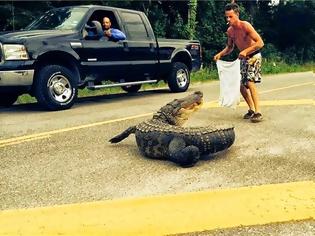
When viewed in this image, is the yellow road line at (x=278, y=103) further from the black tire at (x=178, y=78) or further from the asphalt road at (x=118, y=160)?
the black tire at (x=178, y=78)

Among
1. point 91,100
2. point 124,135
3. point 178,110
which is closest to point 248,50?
point 178,110

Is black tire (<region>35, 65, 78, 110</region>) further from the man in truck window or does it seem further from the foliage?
the foliage

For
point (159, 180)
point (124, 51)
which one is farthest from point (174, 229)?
point (124, 51)

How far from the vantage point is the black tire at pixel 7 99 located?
8945mm

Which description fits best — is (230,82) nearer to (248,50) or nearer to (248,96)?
(248,96)

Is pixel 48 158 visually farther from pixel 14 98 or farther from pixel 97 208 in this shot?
pixel 14 98

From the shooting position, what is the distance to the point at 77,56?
8.29m

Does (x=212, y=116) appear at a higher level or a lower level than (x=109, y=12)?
lower

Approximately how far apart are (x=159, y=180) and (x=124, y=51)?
562cm

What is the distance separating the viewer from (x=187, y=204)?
345 centimetres

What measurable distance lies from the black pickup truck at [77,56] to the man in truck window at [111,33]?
0.35ft

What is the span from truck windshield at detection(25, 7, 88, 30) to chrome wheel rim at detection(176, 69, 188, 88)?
307 cm

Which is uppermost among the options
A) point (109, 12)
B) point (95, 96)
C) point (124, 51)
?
point (109, 12)

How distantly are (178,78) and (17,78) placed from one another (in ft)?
15.1
